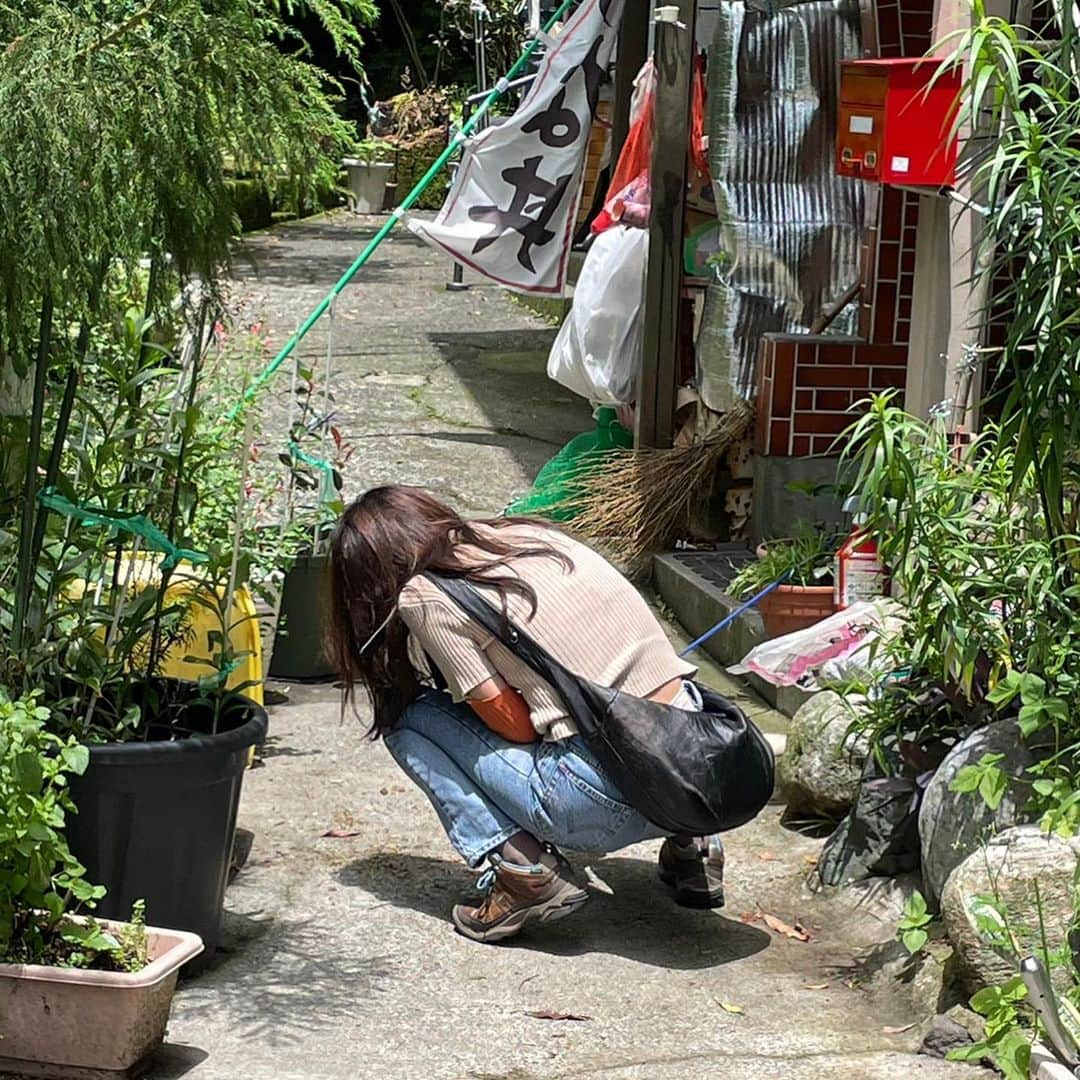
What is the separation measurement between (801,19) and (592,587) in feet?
11.1

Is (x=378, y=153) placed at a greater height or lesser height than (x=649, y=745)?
greater

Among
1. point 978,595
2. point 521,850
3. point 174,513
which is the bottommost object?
point 521,850

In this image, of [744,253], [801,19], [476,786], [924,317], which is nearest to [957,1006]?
[476,786]

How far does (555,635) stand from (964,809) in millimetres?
978

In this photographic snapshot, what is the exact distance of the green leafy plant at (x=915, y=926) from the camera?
383 centimetres

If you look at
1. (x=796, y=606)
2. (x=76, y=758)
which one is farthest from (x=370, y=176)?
(x=76, y=758)

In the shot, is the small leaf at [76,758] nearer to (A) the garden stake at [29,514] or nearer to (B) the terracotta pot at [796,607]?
(A) the garden stake at [29,514]

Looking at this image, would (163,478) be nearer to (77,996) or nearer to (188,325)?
(188,325)

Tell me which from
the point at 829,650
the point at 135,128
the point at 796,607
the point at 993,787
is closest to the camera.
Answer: the point at 135,128

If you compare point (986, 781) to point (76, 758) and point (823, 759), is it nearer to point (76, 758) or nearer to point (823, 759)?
point (823, 759)

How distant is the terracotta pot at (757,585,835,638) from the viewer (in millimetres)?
5730

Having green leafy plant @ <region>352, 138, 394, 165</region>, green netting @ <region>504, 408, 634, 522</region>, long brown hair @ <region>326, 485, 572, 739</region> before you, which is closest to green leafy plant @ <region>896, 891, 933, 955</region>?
long brown hair @ <region>326, 485, 572, 739</region>

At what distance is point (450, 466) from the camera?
27.8ft

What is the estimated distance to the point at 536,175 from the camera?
7629 millimetres
